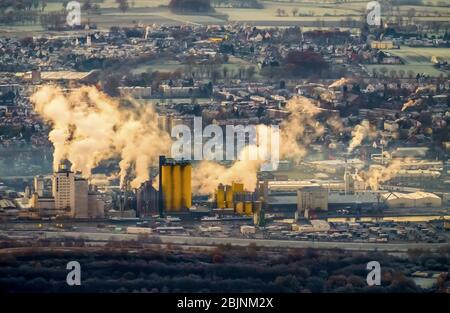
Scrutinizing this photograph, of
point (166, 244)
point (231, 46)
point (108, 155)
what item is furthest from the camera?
point (231, 46)

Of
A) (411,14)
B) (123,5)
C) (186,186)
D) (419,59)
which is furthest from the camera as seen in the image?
(411,14)

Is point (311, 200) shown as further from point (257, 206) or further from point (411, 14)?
point (411, 14)

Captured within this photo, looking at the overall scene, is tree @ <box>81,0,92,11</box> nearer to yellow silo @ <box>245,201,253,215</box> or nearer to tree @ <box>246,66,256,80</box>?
tree @ <box>246,66,256,80</box>

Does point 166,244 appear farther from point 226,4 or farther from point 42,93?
point 226,4

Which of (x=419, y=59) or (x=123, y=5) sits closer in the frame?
(x=419, y=59)

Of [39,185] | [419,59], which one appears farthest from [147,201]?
[419,59]

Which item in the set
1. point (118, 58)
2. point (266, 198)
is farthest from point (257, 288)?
point (118, 58)
